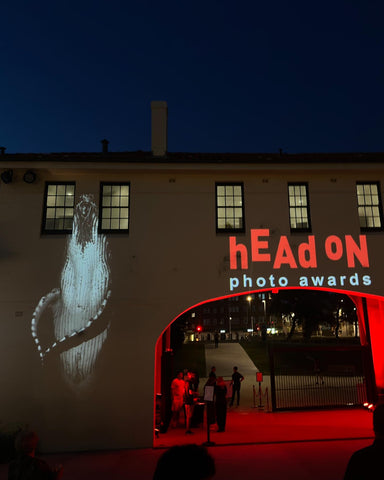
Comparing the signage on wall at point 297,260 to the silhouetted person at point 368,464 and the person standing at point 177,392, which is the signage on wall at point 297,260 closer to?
the person standing at point 177,392

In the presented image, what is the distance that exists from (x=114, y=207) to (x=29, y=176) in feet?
9.22

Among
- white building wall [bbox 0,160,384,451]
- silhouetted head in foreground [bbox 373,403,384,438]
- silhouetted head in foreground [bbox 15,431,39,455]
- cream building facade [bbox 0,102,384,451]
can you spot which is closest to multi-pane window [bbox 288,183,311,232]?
cream building facade [bbox 0,102,384,451]

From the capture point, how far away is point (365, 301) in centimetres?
1420

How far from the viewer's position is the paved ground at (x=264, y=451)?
27.1 feet

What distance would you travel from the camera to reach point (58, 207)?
11633 millimetres

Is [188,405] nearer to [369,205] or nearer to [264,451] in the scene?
[264,451]

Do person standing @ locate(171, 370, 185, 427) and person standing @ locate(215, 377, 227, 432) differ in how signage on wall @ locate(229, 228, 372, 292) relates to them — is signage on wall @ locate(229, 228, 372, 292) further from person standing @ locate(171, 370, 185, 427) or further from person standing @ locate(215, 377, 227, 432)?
person standing @ locate(171, 370, 185, 427)

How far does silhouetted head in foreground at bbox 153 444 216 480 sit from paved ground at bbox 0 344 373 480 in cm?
677

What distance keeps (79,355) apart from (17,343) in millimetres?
1833

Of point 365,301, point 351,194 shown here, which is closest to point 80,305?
point 351,194

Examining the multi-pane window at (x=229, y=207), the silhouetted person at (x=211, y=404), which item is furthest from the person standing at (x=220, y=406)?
the multi-pane window at (x=229, y=207)

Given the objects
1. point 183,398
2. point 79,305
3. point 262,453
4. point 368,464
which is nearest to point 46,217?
point 79,305

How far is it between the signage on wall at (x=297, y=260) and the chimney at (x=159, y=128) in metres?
3.79

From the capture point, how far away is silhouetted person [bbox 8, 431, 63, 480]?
13.7 ft
